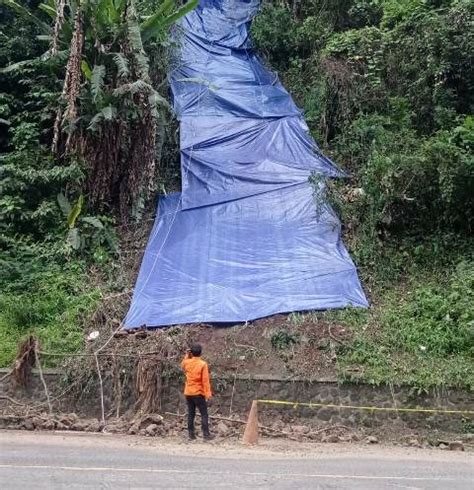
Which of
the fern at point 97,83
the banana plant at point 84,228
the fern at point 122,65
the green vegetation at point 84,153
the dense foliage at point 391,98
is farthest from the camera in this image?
the fern at point 122,65

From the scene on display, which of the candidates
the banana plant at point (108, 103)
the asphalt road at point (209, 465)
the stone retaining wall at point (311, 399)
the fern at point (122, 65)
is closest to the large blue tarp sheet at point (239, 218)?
the banana plant at point (108, 103)

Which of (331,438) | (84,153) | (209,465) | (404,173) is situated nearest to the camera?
(209,465)

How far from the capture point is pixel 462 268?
38.4 ft

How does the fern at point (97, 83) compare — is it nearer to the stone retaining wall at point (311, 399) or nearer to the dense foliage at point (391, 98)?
the dense foliage at point (391, 98)

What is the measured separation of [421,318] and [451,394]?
5.16 feet

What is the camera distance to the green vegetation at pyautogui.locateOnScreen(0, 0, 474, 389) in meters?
10.8

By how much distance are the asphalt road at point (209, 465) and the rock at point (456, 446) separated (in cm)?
30

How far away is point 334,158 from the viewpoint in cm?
1511

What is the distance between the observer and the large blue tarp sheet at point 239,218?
11.0 m

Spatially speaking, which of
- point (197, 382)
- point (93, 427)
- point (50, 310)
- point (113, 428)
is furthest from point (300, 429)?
point (50, 310)

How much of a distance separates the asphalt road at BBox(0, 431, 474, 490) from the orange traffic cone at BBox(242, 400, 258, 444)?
0.69ft

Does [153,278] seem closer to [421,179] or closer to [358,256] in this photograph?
[358,256]

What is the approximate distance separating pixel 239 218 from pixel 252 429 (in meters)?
5.06

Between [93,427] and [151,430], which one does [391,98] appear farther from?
[93,427]
